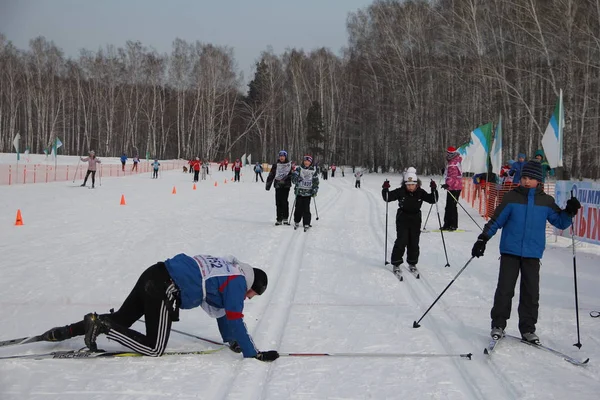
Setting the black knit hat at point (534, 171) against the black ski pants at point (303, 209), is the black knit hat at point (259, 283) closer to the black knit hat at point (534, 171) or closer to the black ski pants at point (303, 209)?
the black knit hat at point (534, 171)

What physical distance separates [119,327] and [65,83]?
6433cm

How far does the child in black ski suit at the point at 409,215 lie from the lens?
26.4 feet

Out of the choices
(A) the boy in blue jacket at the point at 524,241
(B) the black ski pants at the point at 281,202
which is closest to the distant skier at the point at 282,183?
(B) the black ski pants at the point at 281,202

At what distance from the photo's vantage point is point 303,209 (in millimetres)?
12383

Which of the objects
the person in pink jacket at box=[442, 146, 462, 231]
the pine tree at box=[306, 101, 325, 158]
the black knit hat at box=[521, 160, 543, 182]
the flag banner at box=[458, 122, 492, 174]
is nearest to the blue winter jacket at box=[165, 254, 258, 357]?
the black knit hat at box=[521, 160, 543, 182]

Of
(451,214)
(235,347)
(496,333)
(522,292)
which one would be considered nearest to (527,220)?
(522,292)

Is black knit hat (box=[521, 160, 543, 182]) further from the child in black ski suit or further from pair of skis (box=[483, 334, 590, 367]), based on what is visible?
the child in black ski suit

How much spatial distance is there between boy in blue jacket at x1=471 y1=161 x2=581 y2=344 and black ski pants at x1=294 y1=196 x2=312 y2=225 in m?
7.34

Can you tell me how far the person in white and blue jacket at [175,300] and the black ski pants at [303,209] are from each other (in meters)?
7.86

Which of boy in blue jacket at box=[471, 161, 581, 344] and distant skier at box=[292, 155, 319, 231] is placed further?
distant skier at box=[292, 155, 319, 231]

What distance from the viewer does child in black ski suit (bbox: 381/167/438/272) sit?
316 inches

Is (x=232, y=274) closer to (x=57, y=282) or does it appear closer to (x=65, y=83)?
(x=57, y=282)

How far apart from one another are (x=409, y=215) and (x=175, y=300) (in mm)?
4640

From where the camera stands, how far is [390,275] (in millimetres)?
7969
